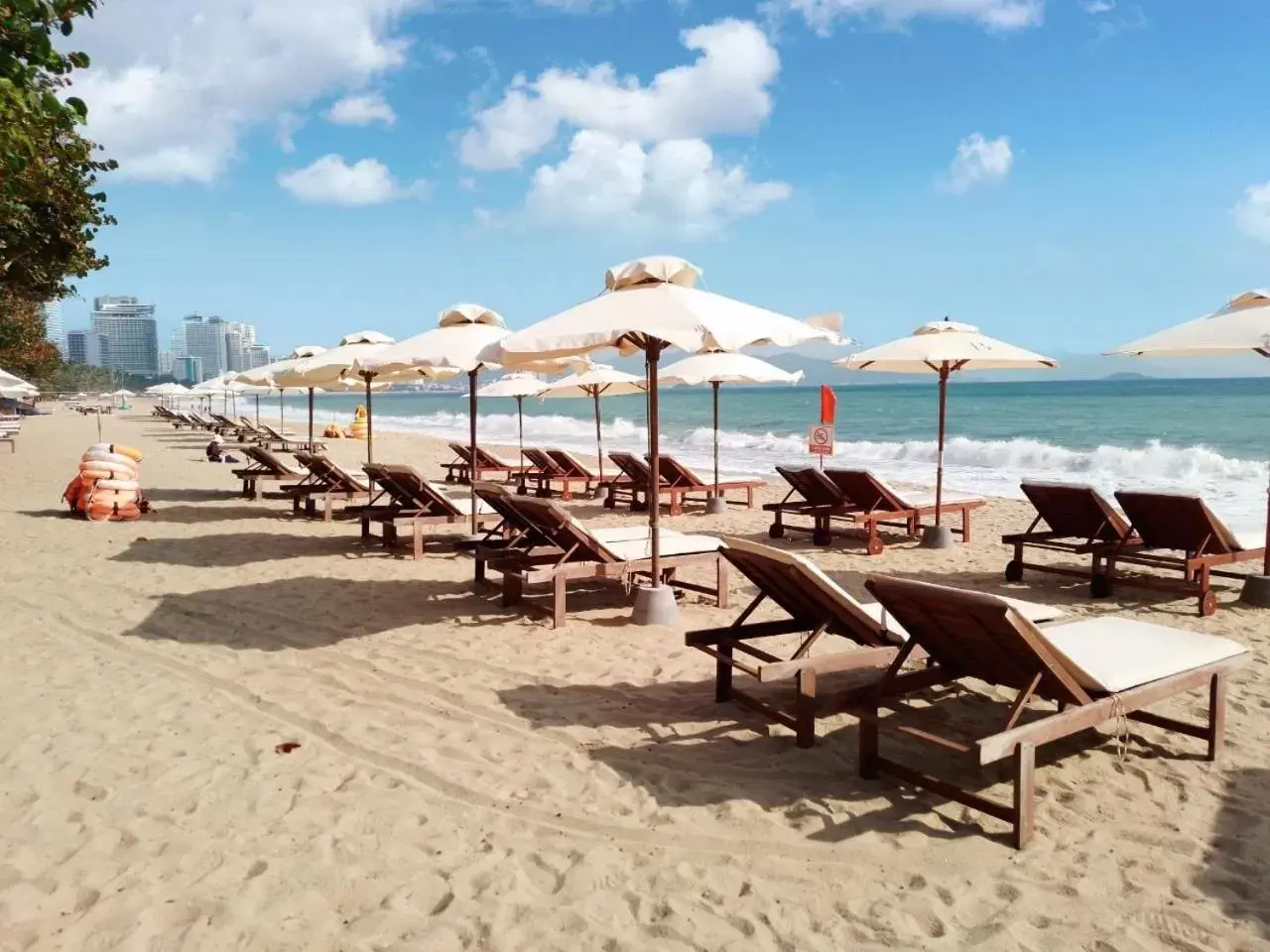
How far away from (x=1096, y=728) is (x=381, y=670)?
3480 millimetres

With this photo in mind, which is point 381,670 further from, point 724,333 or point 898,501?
point 898,501

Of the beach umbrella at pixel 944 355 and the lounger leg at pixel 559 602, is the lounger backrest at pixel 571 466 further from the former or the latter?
the lounger leg at pixel 559 602

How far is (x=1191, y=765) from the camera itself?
363 cm

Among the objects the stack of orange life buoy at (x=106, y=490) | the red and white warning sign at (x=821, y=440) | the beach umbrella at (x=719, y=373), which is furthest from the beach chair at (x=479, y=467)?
the red and white warning sign at (x=821, y=440)

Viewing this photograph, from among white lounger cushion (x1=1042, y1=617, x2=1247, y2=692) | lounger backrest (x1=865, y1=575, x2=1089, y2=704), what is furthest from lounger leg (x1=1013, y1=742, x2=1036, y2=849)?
white lounger cushion (x1=1042, y1=617, x2=1247, y2=692)

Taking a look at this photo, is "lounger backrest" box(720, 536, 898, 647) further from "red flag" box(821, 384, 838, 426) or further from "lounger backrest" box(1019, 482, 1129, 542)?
"red flag" box(821, 384, 838, 426)

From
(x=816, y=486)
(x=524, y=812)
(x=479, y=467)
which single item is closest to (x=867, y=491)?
(x=816, y=486)

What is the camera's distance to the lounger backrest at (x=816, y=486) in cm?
930

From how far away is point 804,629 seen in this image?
4320 mm

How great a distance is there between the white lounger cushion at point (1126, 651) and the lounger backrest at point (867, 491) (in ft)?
16.0

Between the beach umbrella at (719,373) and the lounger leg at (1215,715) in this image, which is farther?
the beach umbrella at (719,373)

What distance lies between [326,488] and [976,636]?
9117 millimetres

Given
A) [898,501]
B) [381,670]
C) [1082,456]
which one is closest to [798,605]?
[381,670]

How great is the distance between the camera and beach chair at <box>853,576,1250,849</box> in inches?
120
